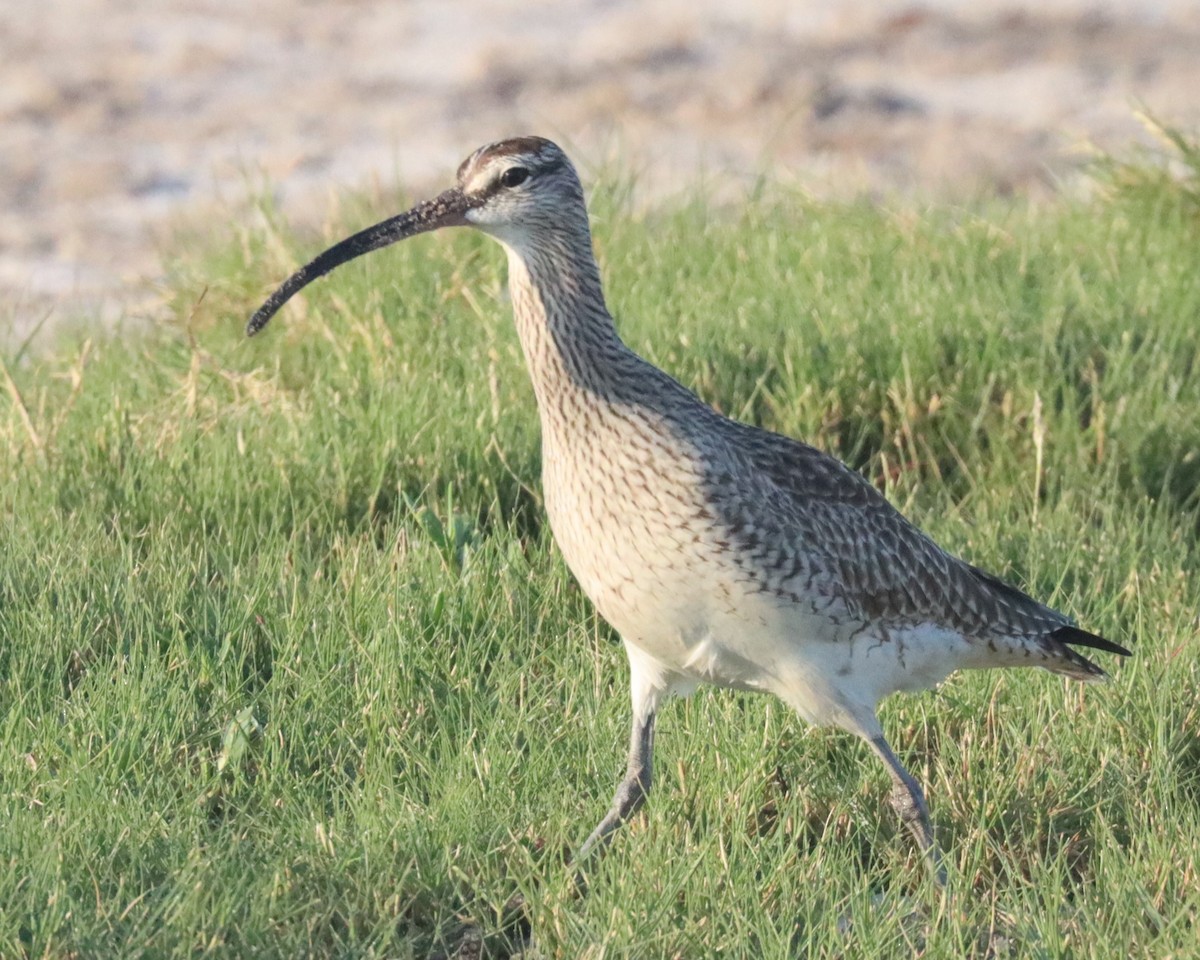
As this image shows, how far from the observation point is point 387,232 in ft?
16.1

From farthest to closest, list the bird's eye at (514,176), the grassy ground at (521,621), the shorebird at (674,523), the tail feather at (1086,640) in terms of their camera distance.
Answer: the tail feather at (1086,640)
the bird's eye at (514,176)
the shorebird at (674,523)
the grassy ground at (521,621)

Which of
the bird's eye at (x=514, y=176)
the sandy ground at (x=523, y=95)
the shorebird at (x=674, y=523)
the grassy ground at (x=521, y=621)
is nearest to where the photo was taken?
the grassy ground at (x=521, y=621)

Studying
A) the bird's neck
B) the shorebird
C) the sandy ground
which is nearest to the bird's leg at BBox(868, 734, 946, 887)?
the shorebird

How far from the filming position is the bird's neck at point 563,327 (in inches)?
187

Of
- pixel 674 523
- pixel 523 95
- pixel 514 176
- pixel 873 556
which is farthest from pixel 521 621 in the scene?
pixel 523 95

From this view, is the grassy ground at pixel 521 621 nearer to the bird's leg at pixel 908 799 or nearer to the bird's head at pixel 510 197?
the bird's leg at pixel 908 799

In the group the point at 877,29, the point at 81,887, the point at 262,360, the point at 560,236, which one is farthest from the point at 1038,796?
the point at 877,29

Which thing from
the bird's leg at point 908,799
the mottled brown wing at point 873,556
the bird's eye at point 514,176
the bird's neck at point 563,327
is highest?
the bird's eye at point 514,176

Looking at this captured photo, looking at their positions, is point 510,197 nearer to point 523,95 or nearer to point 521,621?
point 521,621

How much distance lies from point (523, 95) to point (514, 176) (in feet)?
21.9

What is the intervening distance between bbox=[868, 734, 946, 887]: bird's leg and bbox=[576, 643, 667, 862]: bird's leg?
21.7 inches

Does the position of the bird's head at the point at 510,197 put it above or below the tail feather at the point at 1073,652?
above

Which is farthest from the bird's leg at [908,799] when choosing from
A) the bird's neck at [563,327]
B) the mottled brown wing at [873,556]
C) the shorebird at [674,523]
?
the bird's neck at [563,327]

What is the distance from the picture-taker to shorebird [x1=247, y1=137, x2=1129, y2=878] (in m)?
4.61
